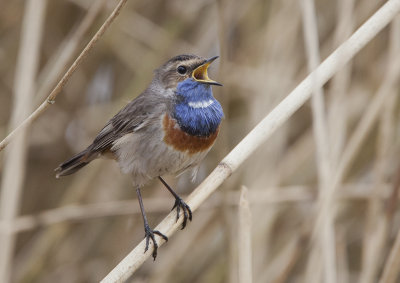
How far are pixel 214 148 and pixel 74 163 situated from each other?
1158 mm

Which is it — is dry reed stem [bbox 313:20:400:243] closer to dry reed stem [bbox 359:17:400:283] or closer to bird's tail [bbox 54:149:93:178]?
dry reed stem [bbox 359:17:400:283]

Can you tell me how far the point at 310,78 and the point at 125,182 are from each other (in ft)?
8.03

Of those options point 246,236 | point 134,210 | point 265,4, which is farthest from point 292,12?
point 246,236

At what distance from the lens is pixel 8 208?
10.9 ft

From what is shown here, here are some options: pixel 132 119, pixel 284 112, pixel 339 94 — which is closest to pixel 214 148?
pixel 132 119

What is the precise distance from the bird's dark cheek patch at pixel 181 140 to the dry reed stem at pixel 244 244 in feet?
2.81

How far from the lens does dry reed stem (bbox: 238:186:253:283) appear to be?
94.4 inches

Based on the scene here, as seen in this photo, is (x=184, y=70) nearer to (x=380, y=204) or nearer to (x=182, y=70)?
(x=182, y=70)

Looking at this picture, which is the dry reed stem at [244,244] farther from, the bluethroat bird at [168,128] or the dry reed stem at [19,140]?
the dry reed stem at [19,140]

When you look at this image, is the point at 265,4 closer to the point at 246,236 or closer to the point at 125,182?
the point at 125,182

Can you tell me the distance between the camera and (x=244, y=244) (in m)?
2.45

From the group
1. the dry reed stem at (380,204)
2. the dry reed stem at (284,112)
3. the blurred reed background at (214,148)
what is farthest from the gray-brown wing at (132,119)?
the dry reed stem at (380,204)

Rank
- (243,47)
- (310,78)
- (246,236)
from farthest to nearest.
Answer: (243,47), (310,78), (246,236)

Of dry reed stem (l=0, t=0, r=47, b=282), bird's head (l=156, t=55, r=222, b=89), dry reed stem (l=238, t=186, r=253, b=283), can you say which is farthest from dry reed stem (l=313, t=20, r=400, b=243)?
dry reed stem (l=0, t=0, r=47, b=282)
